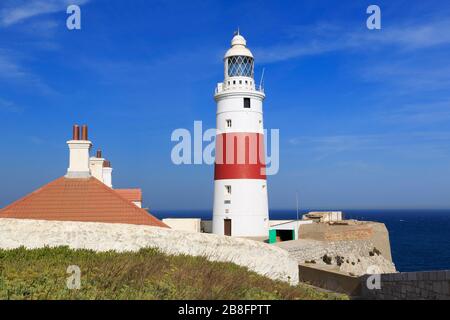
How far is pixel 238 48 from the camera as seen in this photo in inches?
1074

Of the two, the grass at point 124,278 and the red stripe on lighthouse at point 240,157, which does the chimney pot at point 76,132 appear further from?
the red stripe on lighthouse at point 240,157

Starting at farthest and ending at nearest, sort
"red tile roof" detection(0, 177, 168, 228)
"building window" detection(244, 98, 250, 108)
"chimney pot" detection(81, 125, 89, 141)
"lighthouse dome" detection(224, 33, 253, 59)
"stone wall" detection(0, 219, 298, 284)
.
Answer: "lighthouse dome" detection(224, 33, 253, 59) < "building window" detection(244, 98, 250, 108) < "chimney pot" detection(81, 125, 89, 141) < "red tile roof" detection(0, 177, 168, 228) < "stone wall" detection(0, 219, 298, 284)

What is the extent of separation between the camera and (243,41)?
91.7ft

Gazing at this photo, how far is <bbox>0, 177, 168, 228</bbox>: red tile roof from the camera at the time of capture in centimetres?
1393

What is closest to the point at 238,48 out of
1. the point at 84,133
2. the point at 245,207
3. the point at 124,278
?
the point at 245,207

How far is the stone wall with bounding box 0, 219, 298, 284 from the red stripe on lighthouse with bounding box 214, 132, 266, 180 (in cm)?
1349

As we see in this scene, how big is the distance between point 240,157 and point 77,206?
13.8 m

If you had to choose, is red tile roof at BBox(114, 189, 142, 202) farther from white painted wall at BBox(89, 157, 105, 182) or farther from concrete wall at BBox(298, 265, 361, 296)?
concrete wall at BBox(298, 265, 361, 296)

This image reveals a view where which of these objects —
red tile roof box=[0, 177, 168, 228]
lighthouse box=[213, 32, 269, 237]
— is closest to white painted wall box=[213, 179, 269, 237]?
lighthouse box=[213, 32, 269, 237]

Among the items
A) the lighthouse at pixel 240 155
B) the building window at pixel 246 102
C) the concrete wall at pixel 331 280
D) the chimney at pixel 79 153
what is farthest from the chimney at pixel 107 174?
the concrete wall at pixel 331 280

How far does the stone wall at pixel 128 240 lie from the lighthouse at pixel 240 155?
13.4 meters

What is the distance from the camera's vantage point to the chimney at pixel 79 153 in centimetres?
1530

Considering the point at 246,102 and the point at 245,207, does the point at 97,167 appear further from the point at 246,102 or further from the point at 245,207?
the point at 246,102
